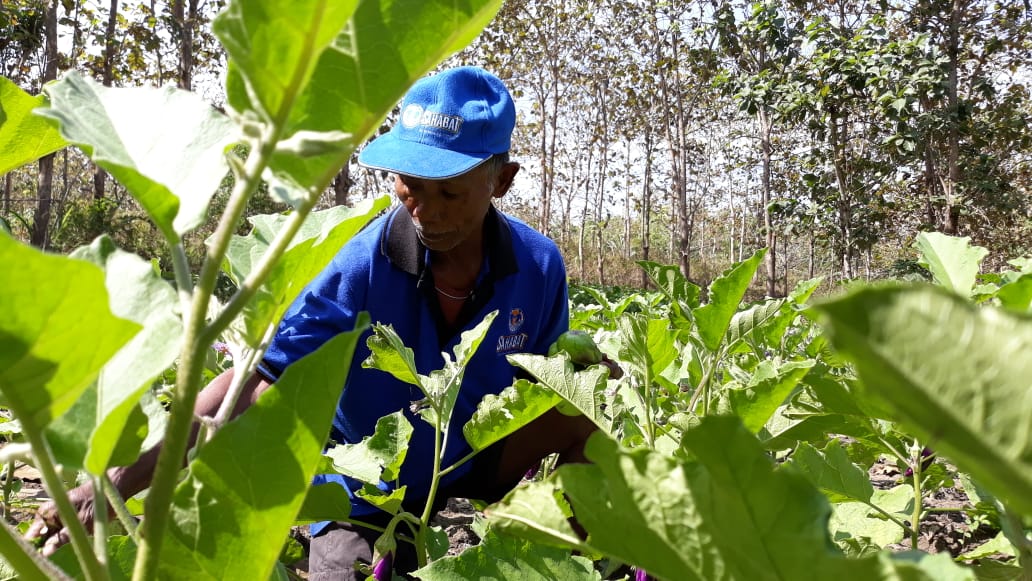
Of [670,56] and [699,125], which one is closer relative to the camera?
[670,56]

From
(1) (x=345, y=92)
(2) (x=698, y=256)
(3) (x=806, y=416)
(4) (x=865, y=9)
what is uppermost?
(4) (x=865, y=9)

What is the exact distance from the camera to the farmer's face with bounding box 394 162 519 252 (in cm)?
216

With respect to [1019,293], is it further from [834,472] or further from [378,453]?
[378,453]

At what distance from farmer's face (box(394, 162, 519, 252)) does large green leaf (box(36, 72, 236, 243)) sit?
159cm

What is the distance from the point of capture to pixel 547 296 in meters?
2.53

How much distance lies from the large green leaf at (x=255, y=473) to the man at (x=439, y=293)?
1.48 meters

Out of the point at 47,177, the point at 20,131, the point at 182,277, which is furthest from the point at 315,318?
the point at 47,177

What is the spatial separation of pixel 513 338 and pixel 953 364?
2.12 metres

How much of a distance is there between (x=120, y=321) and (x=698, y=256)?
46427mm

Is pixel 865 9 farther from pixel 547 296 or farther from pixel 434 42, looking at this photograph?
pixel 434 42

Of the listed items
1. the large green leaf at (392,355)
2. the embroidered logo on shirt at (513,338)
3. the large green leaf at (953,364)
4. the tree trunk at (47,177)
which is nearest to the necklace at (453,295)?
the embroidered logo on shirt at (513,338)

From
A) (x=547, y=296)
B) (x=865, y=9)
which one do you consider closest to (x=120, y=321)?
(x=547, y=296)

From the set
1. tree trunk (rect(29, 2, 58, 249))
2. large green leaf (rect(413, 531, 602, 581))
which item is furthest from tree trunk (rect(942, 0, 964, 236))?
tree trunk (rect(29, 2, 58, 249))

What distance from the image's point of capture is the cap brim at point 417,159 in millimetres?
1988
